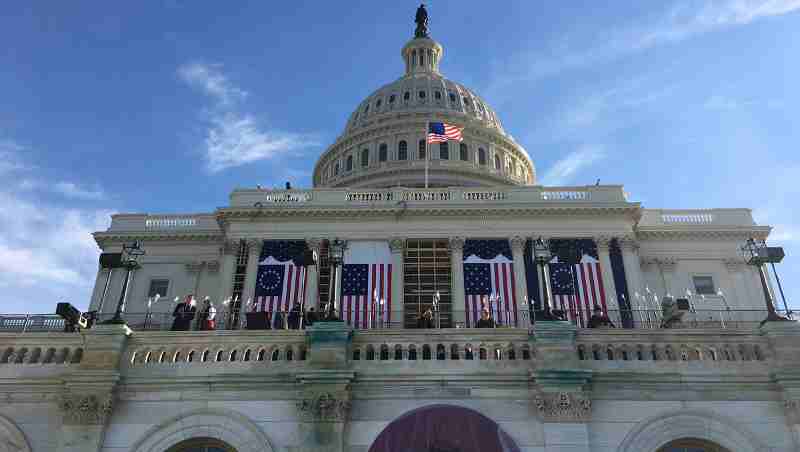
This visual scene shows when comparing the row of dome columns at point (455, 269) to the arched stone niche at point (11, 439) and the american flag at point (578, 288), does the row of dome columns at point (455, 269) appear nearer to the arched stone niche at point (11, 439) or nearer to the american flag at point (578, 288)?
the american flag at point (578, 288)

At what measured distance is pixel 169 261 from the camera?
4612cm

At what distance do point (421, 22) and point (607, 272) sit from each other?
6985 cm

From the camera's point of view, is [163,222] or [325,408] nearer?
[325,408]

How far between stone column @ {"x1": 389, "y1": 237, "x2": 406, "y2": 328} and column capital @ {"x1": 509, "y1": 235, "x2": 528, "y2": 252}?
6971 mm

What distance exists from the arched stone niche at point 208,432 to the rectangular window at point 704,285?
36220 mm

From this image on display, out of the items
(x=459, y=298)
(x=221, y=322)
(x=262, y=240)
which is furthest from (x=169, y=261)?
(x=459, y=298)

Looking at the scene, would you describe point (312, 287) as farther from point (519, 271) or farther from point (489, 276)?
point (519, 271)

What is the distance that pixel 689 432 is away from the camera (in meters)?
14.7

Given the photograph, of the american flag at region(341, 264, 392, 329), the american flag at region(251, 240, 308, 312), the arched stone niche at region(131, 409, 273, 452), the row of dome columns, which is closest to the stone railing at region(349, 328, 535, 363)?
the arched stone niche at region(131, 409, 273, 452)

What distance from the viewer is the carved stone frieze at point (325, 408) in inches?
585

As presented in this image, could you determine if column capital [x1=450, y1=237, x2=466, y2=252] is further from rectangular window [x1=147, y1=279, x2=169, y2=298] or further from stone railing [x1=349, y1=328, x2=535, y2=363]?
stone railing [x1=349, y1=328, x2=535, y2=363]

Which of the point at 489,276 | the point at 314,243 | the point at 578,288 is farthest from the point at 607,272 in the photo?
the point at 314,243

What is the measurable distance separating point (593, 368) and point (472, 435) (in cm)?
329

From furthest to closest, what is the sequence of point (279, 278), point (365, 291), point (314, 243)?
point (314, 243) → point (279, 278) → point (365, 291)
